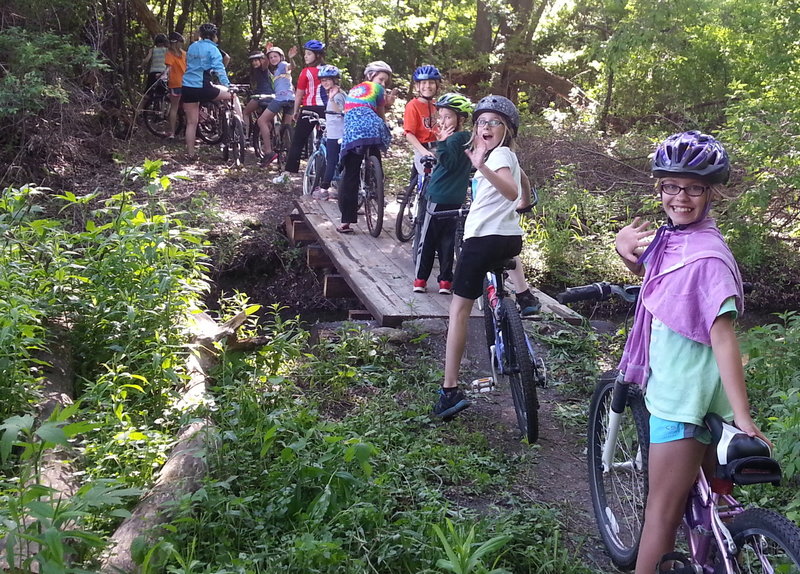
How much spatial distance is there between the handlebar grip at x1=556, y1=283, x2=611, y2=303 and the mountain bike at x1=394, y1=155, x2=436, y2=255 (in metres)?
4.05

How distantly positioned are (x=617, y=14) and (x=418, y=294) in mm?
9904

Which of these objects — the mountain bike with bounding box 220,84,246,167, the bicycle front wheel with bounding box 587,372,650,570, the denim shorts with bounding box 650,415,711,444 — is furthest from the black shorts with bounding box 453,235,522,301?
the mountain bike with bounding box 220,84,246,167

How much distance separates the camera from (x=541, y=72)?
61.3 ft

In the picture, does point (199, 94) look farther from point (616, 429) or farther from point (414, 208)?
point (616, 429)

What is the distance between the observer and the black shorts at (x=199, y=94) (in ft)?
44.2

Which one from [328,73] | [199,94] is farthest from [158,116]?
[328,73]

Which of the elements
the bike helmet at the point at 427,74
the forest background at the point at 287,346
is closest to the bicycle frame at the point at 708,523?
the forest background at the point at 287,346

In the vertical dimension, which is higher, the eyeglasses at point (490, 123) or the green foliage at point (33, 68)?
the eyeglasses at point (490, 123)

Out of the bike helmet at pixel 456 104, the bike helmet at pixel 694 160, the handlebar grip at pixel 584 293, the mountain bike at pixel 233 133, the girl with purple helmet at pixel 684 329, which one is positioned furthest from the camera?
the mountain bike at pixel 233 133

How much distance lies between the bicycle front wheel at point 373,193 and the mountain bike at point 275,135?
4910 millimetres

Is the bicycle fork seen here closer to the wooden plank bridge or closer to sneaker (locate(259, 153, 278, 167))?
the wooden plank bridge

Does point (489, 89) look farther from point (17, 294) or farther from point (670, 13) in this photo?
point (17, 294)

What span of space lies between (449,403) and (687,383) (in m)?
2.46

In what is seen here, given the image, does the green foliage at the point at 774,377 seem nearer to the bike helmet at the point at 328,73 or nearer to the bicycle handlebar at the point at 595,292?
the bicycle handlebar at the point at 595,292
